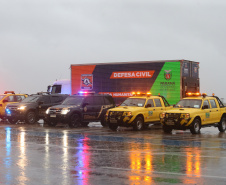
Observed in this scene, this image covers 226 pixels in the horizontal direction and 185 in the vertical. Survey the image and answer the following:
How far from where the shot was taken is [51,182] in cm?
821

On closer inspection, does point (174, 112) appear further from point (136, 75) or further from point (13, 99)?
point (13, 99)

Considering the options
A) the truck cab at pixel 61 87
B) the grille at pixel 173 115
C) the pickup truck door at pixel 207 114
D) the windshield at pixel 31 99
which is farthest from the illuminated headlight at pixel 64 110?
the truck cab at pixel 61 87

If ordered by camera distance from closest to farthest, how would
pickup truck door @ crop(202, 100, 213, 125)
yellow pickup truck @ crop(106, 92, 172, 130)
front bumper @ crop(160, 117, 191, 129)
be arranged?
front bumper @ crop(160, 117, 191, 129) < pickup truck door @ crop(202, 100, 213, 125) < yellow pickup truck @ crop(106, 92, 172, 130)

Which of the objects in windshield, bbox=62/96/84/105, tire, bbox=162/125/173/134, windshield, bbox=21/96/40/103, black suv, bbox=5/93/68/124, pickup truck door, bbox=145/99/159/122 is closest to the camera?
tire, bbox=162/125/173/134

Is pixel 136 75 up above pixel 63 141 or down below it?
above

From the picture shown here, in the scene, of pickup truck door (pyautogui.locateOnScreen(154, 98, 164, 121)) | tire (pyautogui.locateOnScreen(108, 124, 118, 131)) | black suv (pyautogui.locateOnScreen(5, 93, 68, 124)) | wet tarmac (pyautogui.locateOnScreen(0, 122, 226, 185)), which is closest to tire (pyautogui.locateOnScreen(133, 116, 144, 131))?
tire (pyautogui.locateOnScreen(108, 124, 118, 131))

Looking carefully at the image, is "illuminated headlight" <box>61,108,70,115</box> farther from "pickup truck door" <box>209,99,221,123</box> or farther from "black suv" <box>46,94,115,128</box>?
"pickup truck door" <box>209,99,221,123</box>

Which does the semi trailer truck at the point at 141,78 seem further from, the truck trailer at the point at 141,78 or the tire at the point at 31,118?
the tire at the point at 31,118

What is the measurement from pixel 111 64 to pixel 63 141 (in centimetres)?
1540

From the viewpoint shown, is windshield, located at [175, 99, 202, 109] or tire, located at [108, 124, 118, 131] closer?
windshield, located at [175, 99, 202, 109]

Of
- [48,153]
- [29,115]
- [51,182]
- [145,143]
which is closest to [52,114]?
[29,115]

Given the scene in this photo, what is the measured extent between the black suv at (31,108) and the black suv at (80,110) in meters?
2.46

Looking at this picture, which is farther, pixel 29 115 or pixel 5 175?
pixel 29 115

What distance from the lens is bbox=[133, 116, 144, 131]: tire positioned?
70.8 ft
